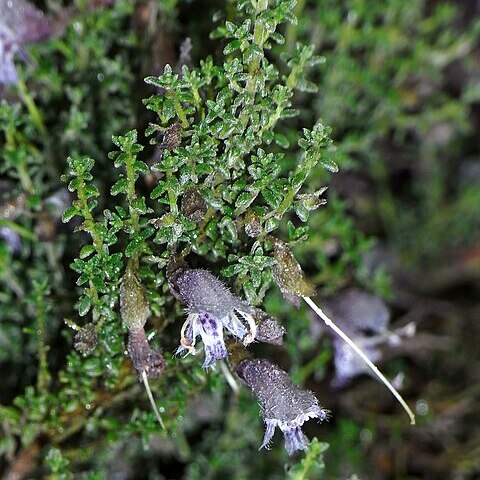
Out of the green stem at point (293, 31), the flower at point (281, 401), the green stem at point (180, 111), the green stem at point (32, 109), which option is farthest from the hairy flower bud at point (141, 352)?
the green stem at point (293, 31)

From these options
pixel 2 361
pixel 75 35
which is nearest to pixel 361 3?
pixel 75 35

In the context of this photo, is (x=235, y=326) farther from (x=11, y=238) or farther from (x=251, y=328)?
(x=11, y=238)

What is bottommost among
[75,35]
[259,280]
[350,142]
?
[259,280]

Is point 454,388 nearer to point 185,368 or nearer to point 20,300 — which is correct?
point 185,368

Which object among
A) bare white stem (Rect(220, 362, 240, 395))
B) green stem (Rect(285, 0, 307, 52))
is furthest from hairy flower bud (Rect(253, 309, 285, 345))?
green stem (Rect(285, 0, 307, 52))

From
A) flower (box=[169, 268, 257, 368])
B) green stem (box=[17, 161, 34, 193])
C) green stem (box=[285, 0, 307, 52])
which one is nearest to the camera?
flower (box=[169, 268, 257, 368])

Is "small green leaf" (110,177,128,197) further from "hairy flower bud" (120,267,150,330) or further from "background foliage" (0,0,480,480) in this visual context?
"hairy flower bud" (120,267,150,330)
